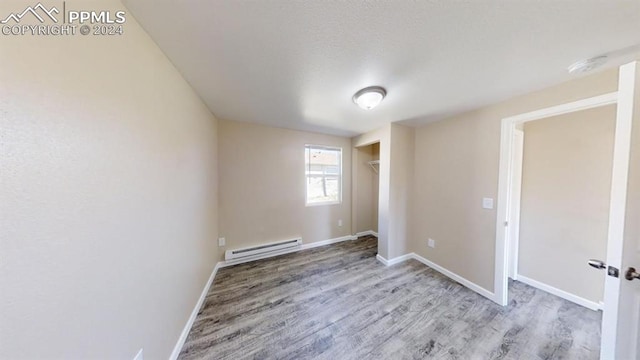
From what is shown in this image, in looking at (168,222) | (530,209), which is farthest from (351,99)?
(530,209)

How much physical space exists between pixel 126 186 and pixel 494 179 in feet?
10.3

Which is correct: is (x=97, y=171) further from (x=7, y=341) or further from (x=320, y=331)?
(x=320, y=331)

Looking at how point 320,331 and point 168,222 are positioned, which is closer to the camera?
point 168,222

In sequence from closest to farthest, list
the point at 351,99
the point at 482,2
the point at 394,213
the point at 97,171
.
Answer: the point at 97,171 → the point at 482,2 → the point at 351,99 → the point at 394,213

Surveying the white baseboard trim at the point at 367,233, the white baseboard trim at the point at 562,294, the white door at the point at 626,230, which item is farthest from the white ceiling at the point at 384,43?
the white baseboard trim at the point at 367,233

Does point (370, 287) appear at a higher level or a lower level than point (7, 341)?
lower

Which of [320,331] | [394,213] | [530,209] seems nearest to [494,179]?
[530,209]

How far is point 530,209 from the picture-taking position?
234 centimetres

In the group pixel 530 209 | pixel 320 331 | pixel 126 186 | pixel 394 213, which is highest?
pixel 126 186

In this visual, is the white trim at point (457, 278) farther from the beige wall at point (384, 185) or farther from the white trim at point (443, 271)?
the beige wall at point (384, 185)

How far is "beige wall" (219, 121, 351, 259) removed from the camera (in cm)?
285

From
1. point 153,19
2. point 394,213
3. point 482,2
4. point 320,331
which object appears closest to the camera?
point 482,2

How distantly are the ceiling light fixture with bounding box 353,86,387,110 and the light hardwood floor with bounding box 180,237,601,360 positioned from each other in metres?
2.12

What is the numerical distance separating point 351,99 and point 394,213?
1.87m
